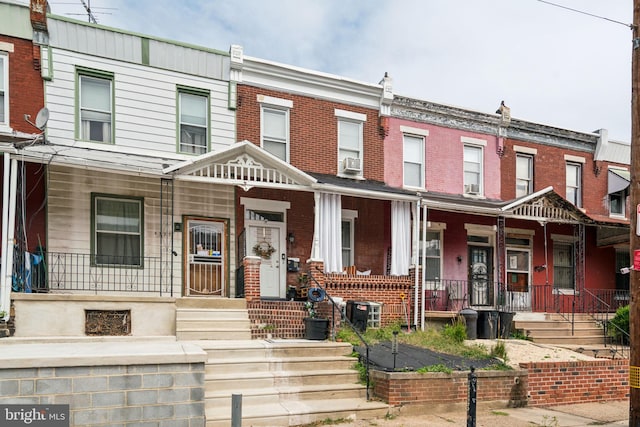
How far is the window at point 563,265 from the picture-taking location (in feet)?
63.7

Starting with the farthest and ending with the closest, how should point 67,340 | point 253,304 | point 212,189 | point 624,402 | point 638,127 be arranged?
point 212,189, point 253,304, point 624,402, point 67,340, point 638,127

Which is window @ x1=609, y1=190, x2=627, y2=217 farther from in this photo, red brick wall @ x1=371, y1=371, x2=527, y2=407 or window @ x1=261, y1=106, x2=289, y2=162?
red brick wall @ x1=371, y1=371, x2=527, y2=407

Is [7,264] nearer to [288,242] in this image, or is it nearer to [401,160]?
[288,242]

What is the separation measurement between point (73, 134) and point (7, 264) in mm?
3929

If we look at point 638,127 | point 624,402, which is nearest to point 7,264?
point 638,127

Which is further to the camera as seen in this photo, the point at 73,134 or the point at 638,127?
the point at 73,134

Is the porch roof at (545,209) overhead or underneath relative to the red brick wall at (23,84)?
underneath

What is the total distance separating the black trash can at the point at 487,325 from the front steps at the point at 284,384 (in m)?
5.49

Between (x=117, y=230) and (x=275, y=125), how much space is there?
16.5 ft

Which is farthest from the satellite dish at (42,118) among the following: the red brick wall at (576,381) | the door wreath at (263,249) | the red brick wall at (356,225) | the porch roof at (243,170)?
the red brick wall at (576,381)

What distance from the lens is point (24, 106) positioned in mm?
12484

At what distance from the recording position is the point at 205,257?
1395 cm

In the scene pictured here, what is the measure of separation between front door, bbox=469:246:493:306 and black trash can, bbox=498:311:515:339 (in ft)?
9.52

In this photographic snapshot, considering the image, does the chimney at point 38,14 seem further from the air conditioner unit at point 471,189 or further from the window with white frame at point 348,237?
the air conditioner unit at point 471,189
